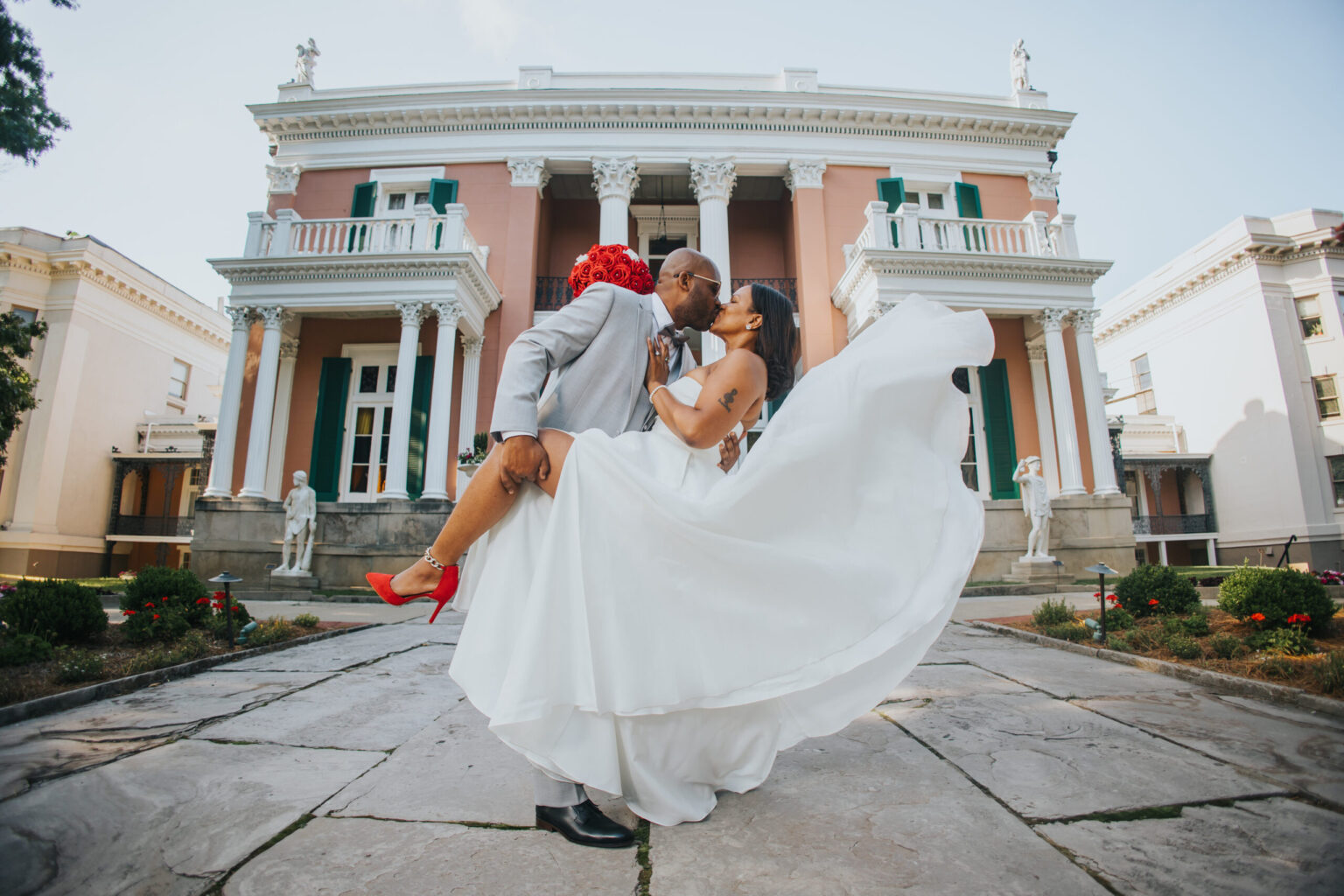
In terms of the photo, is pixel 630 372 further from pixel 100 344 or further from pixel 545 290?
pixel 100 344

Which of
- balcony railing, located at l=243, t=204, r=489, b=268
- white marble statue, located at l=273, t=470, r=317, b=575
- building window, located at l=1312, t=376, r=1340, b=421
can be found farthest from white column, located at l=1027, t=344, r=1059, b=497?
white marble statue, located at l=273, t=470, r=317, b=575

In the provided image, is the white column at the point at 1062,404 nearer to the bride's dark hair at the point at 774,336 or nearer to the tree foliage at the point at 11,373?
the bride's dark hair at the point at 774,336

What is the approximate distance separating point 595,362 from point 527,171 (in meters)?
13.2

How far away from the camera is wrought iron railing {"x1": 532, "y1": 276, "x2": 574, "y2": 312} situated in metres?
13.6

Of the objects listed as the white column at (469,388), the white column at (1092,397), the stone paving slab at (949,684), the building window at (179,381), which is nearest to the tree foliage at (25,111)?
the stone paving slab at (949,684)

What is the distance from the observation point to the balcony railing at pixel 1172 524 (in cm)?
2105

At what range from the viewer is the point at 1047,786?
1784 millimetres

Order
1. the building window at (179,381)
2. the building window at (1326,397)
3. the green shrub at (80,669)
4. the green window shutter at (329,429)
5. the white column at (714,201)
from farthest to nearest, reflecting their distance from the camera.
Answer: the building window at (179,381), the building window at (1326,397), the white column at (714,201), the green window shutter at (329,429), the green shrub at (80,669)

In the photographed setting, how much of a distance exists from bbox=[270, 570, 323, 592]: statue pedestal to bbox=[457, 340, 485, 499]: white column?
2994 mm

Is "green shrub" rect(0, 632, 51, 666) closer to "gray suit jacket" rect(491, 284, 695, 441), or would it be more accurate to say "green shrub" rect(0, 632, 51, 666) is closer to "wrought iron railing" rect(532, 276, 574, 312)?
"gray suit jacket" rect(491, 284, 695, 441)

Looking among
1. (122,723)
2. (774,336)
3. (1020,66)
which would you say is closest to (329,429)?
(122,723)

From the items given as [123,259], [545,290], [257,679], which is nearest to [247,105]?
[545,290]

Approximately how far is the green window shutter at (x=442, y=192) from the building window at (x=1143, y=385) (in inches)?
986

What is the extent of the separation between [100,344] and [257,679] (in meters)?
22.0
